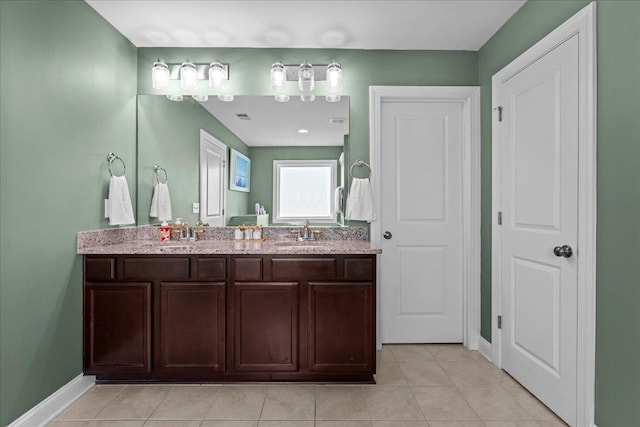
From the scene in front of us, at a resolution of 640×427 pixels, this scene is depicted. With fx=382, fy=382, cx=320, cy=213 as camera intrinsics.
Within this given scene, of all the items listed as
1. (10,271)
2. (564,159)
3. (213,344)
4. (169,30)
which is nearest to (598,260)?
(564,159)

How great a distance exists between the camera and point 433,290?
3.12 meters

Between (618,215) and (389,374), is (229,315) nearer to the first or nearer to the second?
(389,374)

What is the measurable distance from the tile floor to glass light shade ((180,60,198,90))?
2.12 metres

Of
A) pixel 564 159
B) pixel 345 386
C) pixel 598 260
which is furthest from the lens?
pixel 345 386

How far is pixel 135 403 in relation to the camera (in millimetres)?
2195

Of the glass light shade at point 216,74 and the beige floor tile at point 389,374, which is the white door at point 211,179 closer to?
the glass light shade at point 216,74

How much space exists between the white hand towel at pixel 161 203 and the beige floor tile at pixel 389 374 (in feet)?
6.36

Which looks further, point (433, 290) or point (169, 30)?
point (433, 290)

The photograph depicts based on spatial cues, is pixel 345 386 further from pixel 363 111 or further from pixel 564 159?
pixel 363 111

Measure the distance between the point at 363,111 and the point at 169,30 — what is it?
1.52 metres

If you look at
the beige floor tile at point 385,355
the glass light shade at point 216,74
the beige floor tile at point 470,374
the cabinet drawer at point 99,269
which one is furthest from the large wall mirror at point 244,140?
the beige floor tile at point 470,374

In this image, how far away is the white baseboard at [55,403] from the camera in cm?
190

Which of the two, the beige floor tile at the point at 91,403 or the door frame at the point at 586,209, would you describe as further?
the beige floor tile at the point at 91,403

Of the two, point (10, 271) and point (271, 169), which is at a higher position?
point (271, 169)
